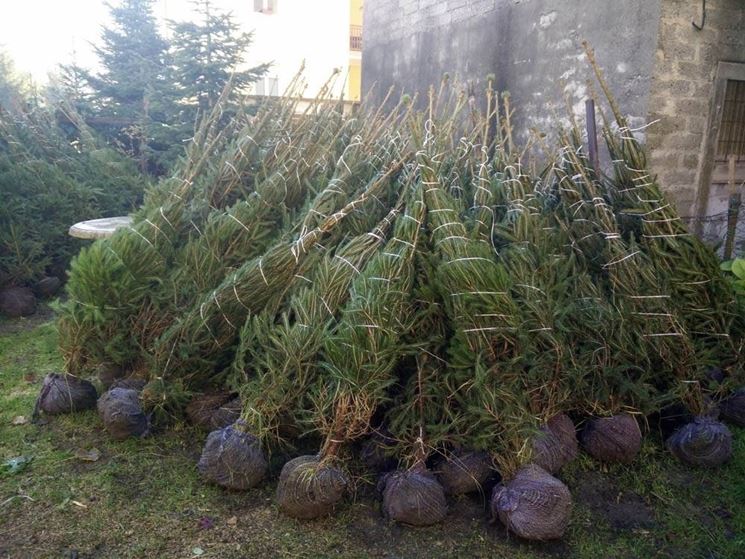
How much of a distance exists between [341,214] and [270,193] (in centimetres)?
64

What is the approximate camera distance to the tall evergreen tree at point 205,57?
8.14m

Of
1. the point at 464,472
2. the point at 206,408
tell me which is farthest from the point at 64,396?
the point at 464,472

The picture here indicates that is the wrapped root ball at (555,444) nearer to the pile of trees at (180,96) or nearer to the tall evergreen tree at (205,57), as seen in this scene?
the pile of trees at (180,96)

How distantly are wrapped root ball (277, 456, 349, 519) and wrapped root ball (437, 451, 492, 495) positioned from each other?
0.46 metres

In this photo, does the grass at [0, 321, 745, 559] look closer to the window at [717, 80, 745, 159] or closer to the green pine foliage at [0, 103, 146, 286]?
the green pine foliage at [0, 103, 146, 286]

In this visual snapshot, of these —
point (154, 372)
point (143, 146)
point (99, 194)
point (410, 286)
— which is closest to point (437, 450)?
point (410, 286)

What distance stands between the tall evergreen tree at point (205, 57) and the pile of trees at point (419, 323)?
4476 mm

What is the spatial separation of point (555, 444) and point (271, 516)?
1326 mm

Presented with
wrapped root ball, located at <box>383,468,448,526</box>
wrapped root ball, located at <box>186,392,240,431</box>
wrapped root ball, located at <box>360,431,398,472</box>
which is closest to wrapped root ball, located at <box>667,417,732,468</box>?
wrapped root ball, located at <box>383,468,448,526</box>

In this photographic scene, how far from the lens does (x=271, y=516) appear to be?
2854mm

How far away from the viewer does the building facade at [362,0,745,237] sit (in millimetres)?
5117

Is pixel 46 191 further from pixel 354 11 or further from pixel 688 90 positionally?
pixel 354 11

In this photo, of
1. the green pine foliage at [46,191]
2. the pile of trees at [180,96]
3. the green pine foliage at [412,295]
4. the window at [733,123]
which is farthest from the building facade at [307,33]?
the green pine foliage at [412,295]

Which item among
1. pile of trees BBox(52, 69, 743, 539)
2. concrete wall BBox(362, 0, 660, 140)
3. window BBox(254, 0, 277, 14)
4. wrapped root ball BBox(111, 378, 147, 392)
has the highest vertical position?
window BBox(254, 0, 277, 14)
